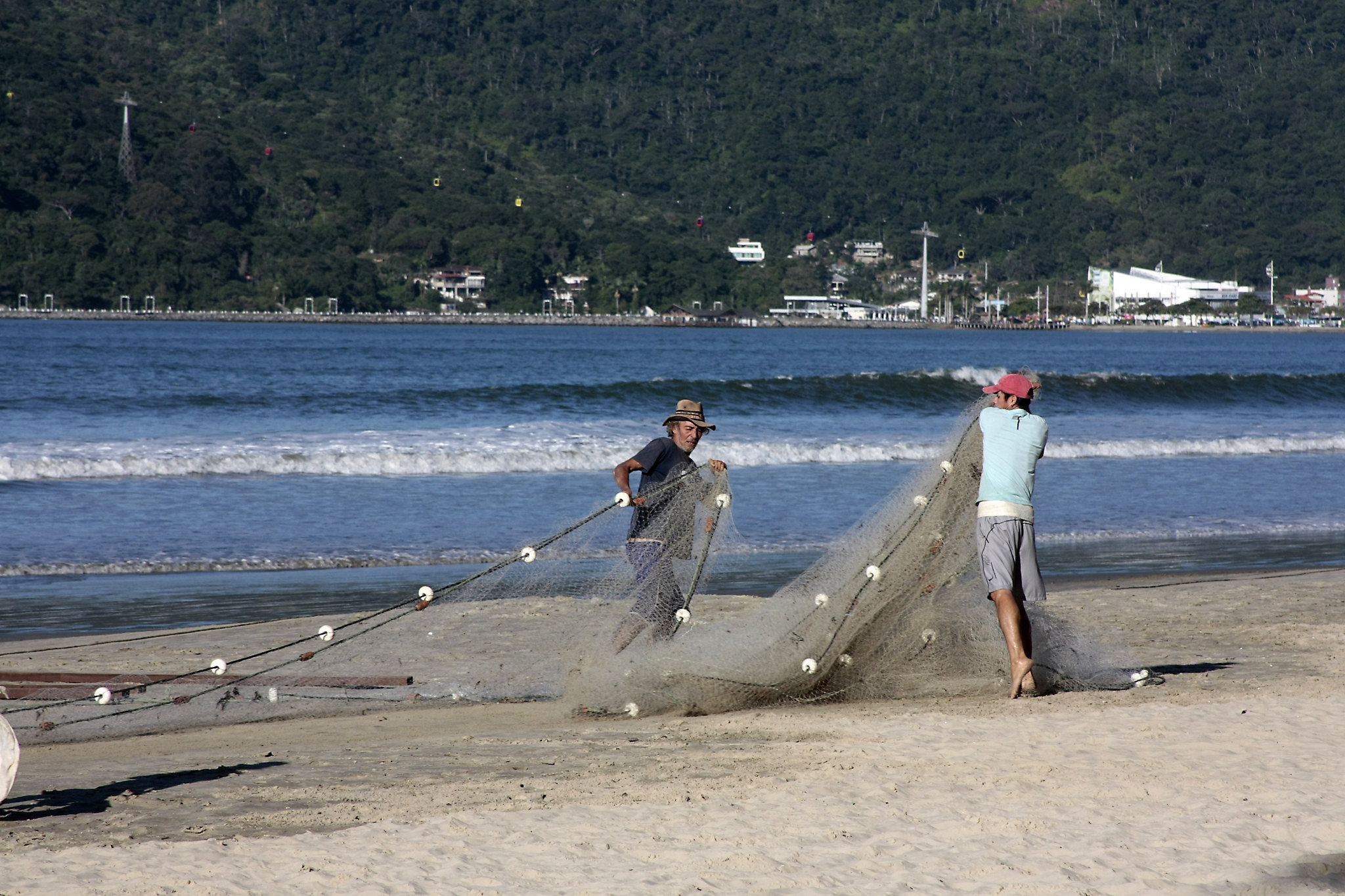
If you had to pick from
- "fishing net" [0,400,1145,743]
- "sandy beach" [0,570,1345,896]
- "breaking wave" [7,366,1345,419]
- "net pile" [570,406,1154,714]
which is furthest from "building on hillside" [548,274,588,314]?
"sandy beach" [0,570,1345,896]

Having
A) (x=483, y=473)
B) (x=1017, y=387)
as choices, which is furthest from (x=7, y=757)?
(x=483, y=473)

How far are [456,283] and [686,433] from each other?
162 meters

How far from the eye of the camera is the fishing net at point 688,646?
6.66m

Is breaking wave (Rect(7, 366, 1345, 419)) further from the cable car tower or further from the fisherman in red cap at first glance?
the cable car tower

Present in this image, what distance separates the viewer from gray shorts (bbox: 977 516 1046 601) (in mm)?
6688

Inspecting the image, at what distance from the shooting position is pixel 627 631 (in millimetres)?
6754

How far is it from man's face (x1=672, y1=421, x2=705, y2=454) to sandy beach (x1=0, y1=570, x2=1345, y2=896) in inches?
51.2

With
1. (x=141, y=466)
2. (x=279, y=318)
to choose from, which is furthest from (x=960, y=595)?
(x=279, y=318)

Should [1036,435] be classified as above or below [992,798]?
above

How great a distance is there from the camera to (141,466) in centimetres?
1794

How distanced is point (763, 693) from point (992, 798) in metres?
1.75

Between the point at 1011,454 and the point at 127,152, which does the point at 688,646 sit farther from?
the point at 127,152

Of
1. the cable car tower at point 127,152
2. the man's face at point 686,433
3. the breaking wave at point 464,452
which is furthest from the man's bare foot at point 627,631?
the cable car tower at point 127,152

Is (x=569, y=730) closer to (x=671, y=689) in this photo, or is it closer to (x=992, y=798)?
(x=671, y=689)
